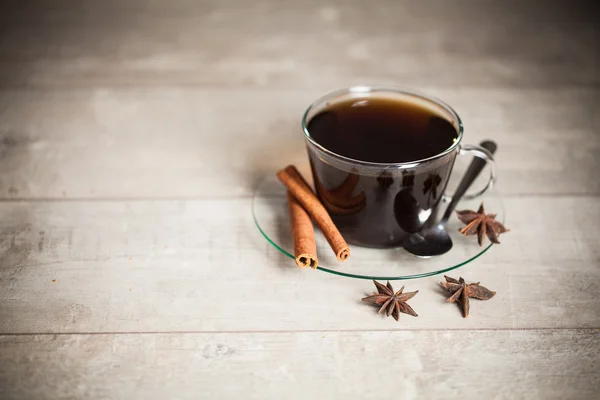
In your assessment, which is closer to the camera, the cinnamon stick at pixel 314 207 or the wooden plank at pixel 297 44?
the cinnamon stick at pixel 314 207

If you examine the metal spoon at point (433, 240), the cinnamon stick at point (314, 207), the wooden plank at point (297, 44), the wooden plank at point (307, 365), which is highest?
the cinnamon stick at point (314, 207)

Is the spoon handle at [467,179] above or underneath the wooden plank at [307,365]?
above

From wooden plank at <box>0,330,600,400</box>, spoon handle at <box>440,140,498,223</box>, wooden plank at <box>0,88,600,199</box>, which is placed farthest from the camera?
wooden plank at <box>0,88,600,199</box>

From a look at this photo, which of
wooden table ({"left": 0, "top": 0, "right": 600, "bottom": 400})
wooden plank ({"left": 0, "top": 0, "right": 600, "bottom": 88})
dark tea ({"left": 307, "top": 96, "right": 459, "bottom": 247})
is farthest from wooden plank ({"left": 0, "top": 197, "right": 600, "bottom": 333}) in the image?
wooden plank ({"left": 0, "top": 0, "right": 600, "bottom": 88})

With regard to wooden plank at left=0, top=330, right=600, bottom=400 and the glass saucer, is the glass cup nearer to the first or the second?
the glass saucer

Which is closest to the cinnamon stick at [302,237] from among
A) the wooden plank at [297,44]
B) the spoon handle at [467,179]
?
the spoon handle at [467,179]

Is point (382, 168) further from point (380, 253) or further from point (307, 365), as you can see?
point (307, 365)

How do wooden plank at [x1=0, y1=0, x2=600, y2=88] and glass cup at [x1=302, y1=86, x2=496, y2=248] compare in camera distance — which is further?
wooden plank at [x1=0, y1=0, x2=600, y2=88]

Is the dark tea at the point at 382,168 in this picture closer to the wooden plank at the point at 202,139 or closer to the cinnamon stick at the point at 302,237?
the cinnamon stick at the point at 302,237
